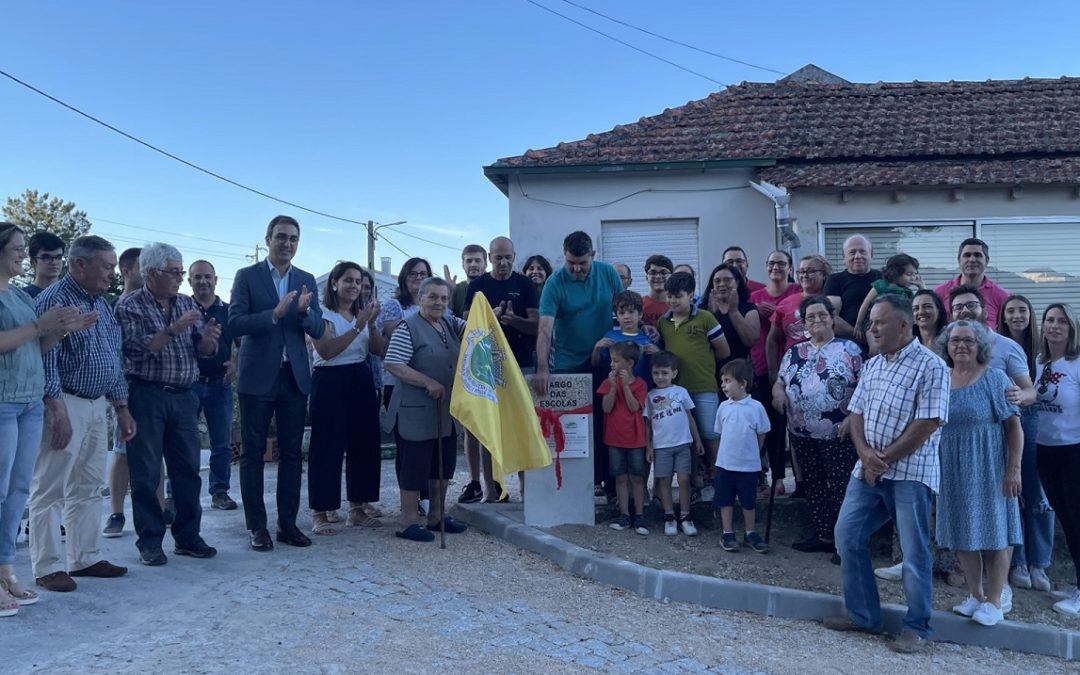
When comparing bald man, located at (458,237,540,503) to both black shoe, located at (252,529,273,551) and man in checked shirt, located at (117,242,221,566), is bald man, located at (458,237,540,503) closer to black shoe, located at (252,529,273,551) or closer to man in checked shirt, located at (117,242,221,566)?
black shoe, located at (252,529,273,551)

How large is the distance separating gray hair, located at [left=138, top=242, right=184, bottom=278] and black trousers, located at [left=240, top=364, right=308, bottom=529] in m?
1.09

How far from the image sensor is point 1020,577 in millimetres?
6043

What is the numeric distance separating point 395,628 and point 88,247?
2997 millimetres

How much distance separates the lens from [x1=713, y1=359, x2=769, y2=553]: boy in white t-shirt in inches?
254

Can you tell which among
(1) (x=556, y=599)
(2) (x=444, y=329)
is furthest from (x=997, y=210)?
(1) (x=556, y=599)

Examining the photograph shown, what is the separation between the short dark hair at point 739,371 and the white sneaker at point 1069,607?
8.09 feet

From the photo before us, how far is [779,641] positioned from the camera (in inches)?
200

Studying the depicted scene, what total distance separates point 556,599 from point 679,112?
11.8m

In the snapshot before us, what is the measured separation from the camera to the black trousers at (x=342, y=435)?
6961mm

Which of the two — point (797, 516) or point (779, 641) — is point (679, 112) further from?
point (779, 641)

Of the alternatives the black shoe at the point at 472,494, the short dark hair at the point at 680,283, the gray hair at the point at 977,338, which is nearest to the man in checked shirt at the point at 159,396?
the black shoe at the point at 472,494

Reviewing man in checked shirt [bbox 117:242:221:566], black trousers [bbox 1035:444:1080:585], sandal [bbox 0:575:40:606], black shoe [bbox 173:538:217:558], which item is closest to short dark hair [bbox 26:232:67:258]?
man in checked shirt [bbox 117:242:221:566]

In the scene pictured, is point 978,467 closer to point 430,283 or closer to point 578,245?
point 578,245

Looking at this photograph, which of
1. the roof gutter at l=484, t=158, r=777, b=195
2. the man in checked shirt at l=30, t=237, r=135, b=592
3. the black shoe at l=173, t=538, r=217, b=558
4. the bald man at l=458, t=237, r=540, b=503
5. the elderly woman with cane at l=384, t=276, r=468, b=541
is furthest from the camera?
the roof gutter at l=484, t=158, r=777, b=195
